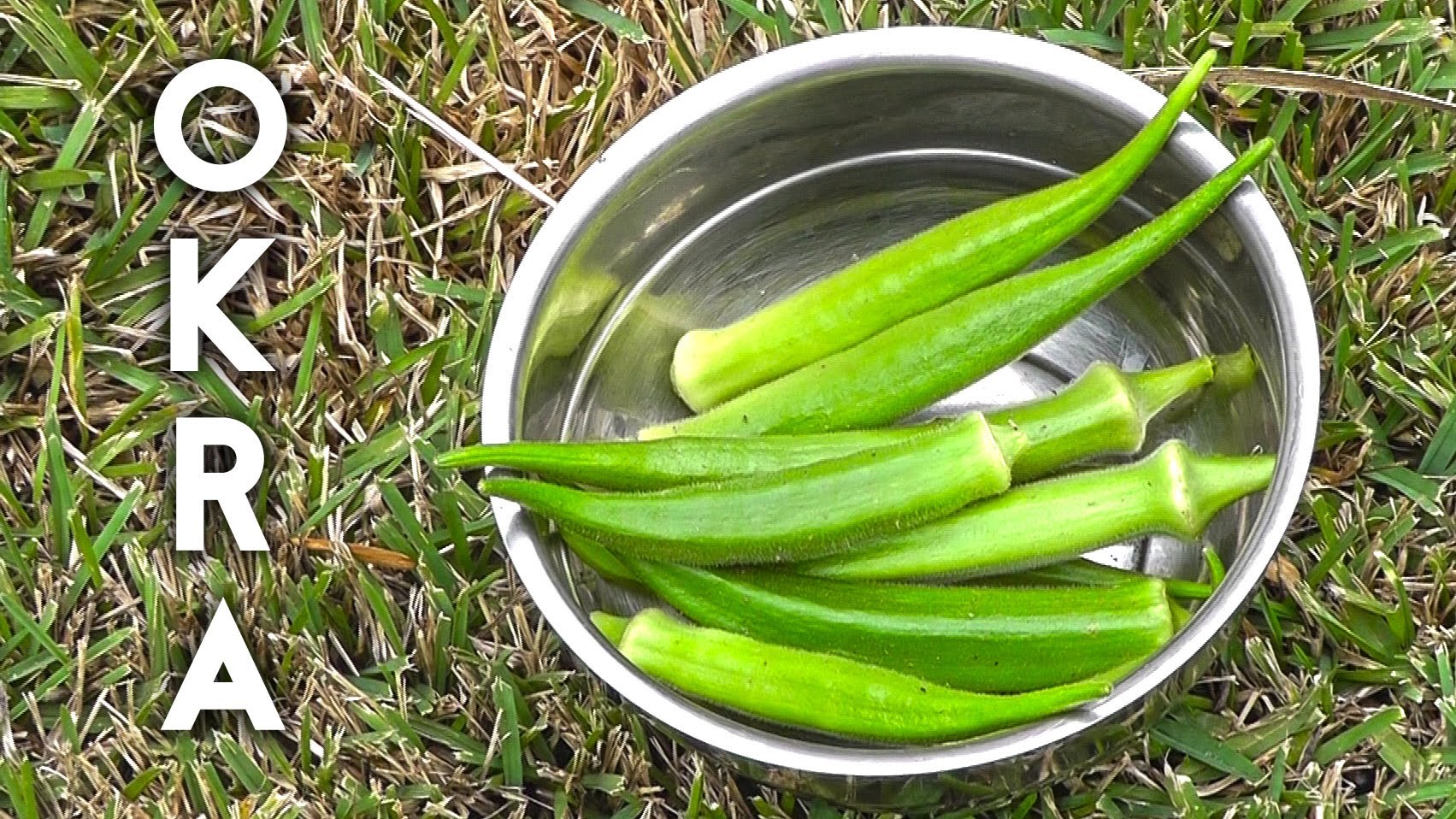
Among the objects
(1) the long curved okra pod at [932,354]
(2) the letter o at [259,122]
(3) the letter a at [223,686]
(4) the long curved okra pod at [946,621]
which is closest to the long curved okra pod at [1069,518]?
(4) the long curved okra pod at [946,621]

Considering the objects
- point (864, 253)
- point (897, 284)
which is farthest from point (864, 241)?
point (897, 284)

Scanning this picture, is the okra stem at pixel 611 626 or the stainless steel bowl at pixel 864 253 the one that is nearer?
the stainless steel bowl at pixel 864 253

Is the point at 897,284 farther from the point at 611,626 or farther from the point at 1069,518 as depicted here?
the point at 611,626

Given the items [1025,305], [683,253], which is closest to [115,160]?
[683,253]

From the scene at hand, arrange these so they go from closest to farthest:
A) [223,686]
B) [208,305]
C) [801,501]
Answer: [801,501], [223,686], [208,305]

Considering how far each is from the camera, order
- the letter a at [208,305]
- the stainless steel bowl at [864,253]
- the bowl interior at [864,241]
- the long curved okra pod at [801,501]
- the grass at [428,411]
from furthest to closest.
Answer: the letter a at [208,305]
the grass at [428,411]
the bowl interior at [864,241]
the long curved okra pod at [801,501]
the stainless steel bowl at [864,253]

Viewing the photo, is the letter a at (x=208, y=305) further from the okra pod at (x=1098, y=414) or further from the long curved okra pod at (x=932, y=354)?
the okra pod at (x=1098, y=414)

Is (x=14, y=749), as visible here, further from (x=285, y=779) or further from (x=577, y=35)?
(x=577, y=35)
